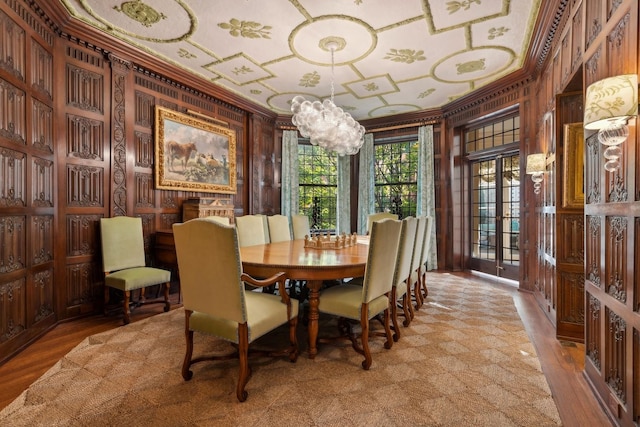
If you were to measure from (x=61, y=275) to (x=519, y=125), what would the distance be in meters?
6.40

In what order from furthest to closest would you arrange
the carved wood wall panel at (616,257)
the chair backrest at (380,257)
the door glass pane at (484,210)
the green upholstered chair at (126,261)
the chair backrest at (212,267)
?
the door glass pane at (484,210) → the green upholstered chair at (126,261) → the chair backrest at (380,257) → the chair backrest at (212,267) → the carved wood wall panel at (616,257)

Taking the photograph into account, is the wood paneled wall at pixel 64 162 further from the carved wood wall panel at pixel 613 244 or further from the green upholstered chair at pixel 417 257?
the carved wood wall panel at pixel 613 244

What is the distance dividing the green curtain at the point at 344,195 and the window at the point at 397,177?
0.64 metres

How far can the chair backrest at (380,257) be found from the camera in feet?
7.29

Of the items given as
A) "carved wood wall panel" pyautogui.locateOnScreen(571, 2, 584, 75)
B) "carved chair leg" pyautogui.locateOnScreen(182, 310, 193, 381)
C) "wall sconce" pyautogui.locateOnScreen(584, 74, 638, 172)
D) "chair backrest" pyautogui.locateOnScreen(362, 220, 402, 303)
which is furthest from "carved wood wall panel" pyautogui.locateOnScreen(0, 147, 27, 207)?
"carved wood wall panel" pyautogui.locateOnScreen(571, 2, 584, 75)

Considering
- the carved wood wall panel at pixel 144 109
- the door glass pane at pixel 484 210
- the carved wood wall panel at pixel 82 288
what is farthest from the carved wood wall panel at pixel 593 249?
the carved wood wall panel at pixel 144 109

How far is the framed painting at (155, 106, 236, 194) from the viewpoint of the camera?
4.32m

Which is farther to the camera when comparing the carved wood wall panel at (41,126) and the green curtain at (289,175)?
the green curtain at (289,175)

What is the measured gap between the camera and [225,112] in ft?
17.9

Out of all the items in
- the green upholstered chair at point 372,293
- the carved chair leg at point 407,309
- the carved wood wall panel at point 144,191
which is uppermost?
the carved wood wall panel at point 144,191

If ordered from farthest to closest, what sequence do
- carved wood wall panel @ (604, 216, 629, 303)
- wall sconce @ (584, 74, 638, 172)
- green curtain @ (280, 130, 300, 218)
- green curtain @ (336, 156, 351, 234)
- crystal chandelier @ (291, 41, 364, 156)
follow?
1. green curtain @ (336, 156, 351, 234)
2. green curtain @ (280, 130, 300, 218)
3. crystal chandelier @ (291, 41, 364, 156)
4. carved wood wall panel @ (604, 216, 629, 303)
5. wall sconce @ (584, 74, 638, 172)

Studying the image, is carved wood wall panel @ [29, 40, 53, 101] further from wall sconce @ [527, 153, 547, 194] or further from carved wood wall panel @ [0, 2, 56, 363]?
wall sconce @ [527, 153, 547, 194]

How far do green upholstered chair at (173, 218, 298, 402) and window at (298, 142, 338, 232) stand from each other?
4937mm

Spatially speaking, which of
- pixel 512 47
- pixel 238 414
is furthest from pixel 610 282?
pixel 512 47
